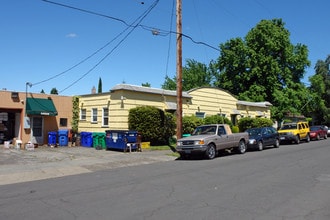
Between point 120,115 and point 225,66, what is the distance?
31118 millimetres

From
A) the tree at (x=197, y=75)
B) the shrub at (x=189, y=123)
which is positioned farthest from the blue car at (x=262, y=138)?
the tree at (x=197, y=75)

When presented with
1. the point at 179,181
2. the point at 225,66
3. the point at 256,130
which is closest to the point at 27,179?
the point at 179,181

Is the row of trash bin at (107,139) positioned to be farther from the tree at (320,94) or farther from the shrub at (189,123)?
the tree at (320,94)

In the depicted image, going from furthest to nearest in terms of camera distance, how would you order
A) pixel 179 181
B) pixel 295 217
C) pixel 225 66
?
pixel 225 66 → pixel 179 181 → pixel 295 217

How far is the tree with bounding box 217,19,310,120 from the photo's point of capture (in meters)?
45.1

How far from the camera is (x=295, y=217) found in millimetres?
6152

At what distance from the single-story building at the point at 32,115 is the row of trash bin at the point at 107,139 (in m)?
1.36

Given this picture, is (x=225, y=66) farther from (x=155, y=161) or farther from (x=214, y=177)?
(x=214, y=177)

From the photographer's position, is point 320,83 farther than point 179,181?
Yes

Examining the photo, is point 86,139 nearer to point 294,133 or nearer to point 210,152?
point 210,152

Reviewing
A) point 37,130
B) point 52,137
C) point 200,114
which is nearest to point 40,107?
point 37,130

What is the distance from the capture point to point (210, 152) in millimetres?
17156

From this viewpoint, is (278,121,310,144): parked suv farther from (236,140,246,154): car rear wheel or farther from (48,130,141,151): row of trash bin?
(48,130,141,151): row of trash bin

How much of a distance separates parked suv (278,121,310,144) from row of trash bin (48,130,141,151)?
13.3 m
